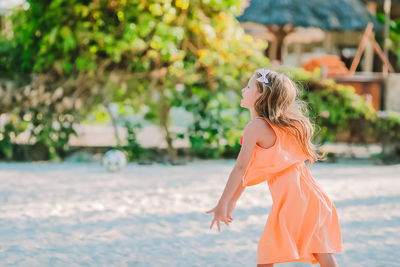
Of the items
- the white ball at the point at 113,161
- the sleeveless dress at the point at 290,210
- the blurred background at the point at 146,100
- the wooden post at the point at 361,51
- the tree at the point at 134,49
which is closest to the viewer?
the sleeveless dress at the point at 290,210

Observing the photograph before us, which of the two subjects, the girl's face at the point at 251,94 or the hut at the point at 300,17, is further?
the hut at the point at 300,17

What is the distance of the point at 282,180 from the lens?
8.23ft

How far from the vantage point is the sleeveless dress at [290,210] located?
2.42m

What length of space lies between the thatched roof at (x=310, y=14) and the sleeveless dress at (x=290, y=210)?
11.3m

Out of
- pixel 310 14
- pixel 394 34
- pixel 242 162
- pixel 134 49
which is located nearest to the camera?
pixel 242 162

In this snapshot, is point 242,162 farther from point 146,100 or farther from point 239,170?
point 146,100

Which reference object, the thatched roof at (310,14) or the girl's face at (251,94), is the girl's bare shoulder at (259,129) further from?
the thatched roof at (310,14)

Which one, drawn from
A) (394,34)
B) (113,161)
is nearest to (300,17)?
(394,34)

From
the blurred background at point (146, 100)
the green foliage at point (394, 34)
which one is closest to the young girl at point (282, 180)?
the blurred background at point (146, 100)

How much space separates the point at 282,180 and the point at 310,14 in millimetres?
12346

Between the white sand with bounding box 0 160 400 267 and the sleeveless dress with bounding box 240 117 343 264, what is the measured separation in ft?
3.29

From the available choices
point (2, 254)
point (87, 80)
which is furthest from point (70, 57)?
point (2, 254)

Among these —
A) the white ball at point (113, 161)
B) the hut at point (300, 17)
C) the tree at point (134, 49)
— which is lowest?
the white ball at point (113, 161)

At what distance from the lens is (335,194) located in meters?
6.11
